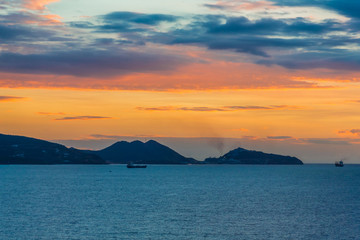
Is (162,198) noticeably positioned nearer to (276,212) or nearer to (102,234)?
(276,212)

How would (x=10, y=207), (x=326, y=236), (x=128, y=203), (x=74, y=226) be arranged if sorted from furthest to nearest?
(x=128, y=203), (x=10, y=207), (x=74, y=226), (x=326, y=236)

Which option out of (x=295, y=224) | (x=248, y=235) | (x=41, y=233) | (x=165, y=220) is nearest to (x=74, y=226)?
(x=41, y=233)

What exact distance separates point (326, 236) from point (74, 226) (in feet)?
144

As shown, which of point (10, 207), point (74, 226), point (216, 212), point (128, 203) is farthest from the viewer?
point (128, 203)

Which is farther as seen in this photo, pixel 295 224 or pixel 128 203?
pixel 128 203

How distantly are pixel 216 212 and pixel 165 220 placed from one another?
57.2 feet

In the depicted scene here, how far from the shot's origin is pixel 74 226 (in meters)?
94.0

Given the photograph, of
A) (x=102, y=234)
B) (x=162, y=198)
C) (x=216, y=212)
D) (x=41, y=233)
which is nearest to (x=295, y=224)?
(x=216, y=212)

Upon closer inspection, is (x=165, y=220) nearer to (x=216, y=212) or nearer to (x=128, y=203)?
(x=216, y=212)

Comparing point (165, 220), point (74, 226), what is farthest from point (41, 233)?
point (165, 220)

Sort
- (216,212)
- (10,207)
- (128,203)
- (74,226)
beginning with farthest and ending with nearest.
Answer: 1. (128,203)
2. (10,207)
3. (216,212)
4. (74,226)

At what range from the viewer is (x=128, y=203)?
13550cm

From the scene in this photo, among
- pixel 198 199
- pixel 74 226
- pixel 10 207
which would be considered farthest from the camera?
pixel 198 199

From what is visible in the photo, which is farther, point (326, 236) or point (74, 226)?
point (74, 226)
